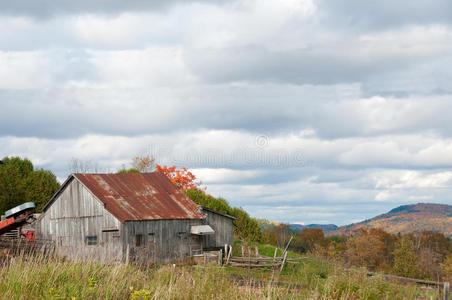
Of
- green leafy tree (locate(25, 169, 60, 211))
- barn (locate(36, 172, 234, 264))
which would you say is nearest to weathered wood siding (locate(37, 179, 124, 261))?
barn (locate(36, 172, 234, 264))

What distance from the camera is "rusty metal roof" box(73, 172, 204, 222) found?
34312mm

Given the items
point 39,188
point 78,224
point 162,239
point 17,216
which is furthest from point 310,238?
point 17,216

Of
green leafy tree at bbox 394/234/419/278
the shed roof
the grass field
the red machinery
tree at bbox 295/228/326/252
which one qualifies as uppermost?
the shed roof

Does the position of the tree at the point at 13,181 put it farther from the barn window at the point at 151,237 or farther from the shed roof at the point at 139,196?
the barn window at the point at 151,237

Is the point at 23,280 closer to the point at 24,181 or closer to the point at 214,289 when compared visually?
the point at 214,289

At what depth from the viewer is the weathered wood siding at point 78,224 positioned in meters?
33.2

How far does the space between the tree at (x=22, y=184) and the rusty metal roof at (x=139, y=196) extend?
1351 cm

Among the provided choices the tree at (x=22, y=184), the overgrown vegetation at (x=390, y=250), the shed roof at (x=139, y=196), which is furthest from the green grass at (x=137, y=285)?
the overgrown vegetation at (x=390, y=250)

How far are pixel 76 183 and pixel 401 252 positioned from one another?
188 ft

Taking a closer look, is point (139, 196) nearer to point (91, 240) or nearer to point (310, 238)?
point (91, 240)

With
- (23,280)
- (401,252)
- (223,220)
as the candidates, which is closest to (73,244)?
(223,220)

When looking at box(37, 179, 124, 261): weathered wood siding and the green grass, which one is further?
box(37, 179, 124, 261): weathered wood siding

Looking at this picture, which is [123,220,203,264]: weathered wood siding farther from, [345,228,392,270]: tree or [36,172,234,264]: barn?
[345,228,392,270]: tree

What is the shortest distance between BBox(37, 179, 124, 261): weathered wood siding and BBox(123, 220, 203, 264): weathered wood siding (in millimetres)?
867
